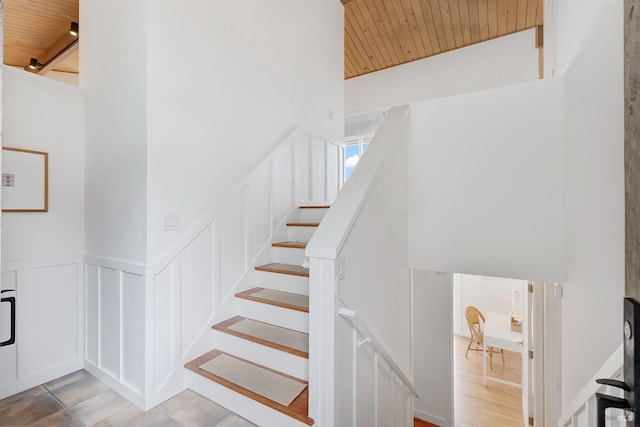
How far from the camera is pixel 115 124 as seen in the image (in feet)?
7.02

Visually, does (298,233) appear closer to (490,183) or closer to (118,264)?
(118,264)

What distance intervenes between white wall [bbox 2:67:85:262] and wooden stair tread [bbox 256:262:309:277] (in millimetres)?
1446

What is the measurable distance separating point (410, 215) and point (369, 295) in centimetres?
83

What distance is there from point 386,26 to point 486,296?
20.1ft

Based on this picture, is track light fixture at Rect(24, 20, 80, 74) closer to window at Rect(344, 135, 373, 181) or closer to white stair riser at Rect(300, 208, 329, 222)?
white stair riser at Rect(300, 208, 329, 222)

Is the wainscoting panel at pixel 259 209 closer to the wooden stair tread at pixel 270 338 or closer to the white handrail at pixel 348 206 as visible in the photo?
the wooden stair tread at pixel 270 338

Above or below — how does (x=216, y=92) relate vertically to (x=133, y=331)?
above

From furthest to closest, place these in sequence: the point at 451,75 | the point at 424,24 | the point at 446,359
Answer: the point at 451,75 → the point at 424,24 → the point at 446,359

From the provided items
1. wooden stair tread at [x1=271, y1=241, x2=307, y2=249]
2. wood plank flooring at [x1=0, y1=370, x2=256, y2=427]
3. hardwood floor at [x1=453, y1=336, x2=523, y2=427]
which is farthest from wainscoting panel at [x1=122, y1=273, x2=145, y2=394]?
hardwood floor at [x1=453, y1=336, x2=523, y2=427]

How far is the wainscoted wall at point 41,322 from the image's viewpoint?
80.0 inches

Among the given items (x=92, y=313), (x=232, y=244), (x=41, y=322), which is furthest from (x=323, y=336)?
(x=41, y=322)

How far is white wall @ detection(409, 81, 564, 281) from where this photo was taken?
1.90 metres

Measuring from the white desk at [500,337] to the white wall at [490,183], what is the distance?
4.27 metres

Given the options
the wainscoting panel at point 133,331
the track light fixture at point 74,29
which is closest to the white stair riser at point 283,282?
the wainscoting panel at point 133,331
